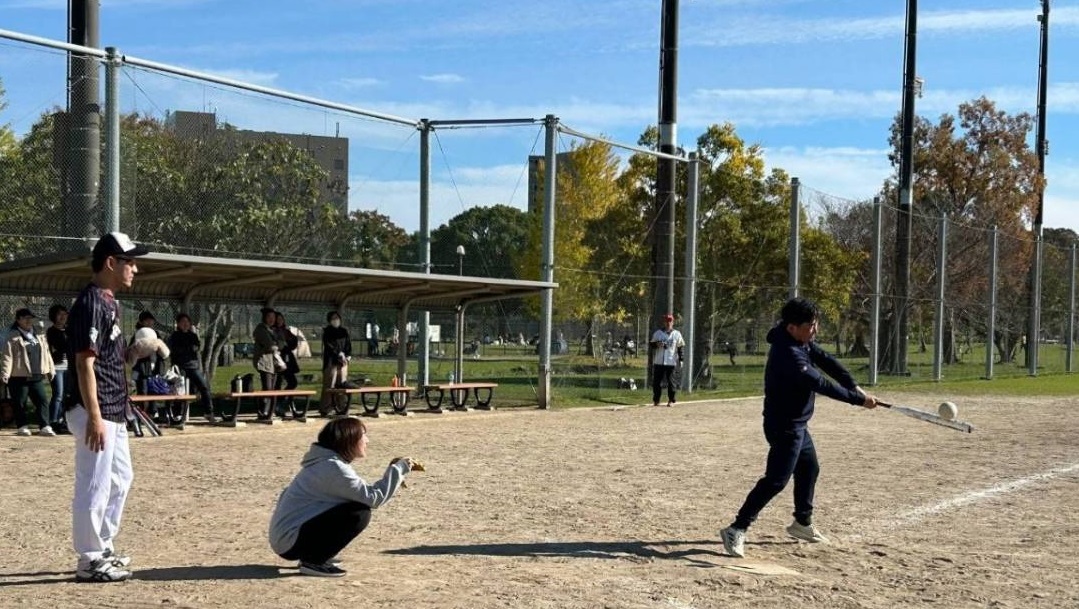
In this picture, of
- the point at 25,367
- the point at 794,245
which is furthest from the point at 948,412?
the point at 794,245

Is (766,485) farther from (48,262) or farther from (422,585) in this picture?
(48,262)

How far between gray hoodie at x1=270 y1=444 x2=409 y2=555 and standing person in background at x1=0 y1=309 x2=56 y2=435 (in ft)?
29.7

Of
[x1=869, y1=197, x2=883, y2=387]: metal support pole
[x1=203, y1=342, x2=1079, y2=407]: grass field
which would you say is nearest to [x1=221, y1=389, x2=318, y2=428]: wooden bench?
[x1=203, y1=342, x2=1079, y2=407]: grass field

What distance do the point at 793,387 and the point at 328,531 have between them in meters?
3.15

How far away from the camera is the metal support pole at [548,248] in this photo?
20656 millimetres

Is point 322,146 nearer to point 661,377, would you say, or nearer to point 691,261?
point 661,377

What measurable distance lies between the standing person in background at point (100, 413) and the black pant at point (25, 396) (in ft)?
29.2

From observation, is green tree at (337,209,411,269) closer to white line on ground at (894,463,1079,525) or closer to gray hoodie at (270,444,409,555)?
white line on ground at (894,463,1079,525)

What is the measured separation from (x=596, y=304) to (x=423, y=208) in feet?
12.8

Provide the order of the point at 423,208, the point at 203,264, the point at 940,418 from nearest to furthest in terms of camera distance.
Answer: the point at 940,418
the point at 203,264
the point at 423,208

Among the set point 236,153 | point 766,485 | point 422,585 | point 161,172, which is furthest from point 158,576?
point 236,153

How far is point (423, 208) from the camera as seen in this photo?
21.6 meters

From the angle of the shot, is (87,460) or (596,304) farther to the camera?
(596,304)

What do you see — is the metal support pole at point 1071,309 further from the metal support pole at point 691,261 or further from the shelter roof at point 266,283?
the shelter roof at point 266,283
